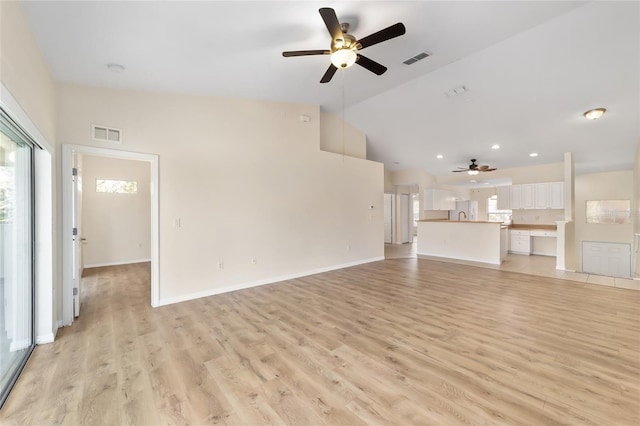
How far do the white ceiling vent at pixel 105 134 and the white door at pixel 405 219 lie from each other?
8936 millimetres

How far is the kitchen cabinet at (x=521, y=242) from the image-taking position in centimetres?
775

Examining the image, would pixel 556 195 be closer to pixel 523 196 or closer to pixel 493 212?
pixel 523 196

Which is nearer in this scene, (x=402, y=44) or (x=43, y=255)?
(x=43, y=255)

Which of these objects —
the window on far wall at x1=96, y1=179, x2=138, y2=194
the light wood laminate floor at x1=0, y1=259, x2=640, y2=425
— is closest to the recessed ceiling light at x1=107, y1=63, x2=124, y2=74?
the light wood laminate floor at x1=0, y1=259, x2=640, y2=425

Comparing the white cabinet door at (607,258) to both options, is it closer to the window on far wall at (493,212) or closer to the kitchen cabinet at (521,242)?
the kitchen cabinet at (521,242)

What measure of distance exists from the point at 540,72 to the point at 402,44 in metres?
2.51

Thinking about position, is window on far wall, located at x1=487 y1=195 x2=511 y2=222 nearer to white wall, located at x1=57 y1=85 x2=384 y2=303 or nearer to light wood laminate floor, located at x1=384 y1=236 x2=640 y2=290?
light wood laminate floor, located at x1=384 y1=236 x2=640 y2=290

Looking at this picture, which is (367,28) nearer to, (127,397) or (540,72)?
(540,72)

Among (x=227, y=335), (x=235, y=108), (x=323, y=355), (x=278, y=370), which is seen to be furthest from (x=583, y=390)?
(x=235, y=108)

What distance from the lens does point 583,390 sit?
1917 millimetres

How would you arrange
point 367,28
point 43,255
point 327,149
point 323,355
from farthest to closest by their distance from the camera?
point 327,149 < point 367,28 < point 43,255 < point 323,355

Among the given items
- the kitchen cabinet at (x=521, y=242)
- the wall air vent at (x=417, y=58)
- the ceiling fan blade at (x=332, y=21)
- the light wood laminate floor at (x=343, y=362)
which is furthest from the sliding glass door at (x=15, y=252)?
the kitchen cabinet at (x=521, y=242)

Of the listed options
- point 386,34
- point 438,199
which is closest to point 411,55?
point 386,34

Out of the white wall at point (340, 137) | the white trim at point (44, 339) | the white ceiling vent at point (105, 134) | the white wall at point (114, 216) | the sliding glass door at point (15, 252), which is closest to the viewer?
the sliding glass door at point (15, 252)
